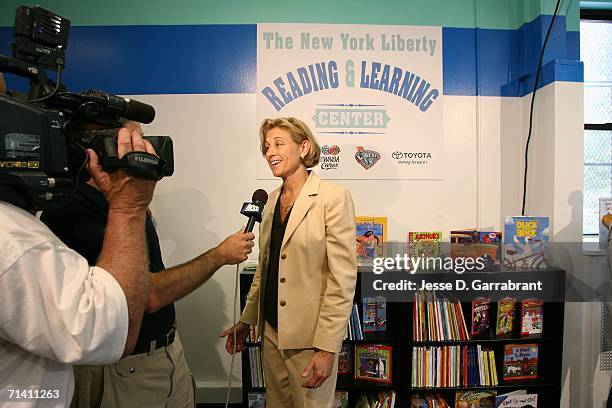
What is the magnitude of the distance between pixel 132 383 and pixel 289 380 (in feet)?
2.19

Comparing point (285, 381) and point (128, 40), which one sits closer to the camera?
point (285, 381)

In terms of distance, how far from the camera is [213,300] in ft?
8.81

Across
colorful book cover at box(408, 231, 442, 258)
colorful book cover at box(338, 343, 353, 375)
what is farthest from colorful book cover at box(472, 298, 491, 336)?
colorful book cover at box(338, 343, 353, 375)

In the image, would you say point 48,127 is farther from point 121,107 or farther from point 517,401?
point 517,401

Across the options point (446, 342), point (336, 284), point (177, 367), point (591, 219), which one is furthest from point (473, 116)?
point (177, 367)

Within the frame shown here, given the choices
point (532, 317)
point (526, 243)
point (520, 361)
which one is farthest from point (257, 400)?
point (526, 243)

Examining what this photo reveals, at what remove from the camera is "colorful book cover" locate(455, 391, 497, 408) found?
2332mm

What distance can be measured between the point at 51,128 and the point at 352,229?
1.15 meters

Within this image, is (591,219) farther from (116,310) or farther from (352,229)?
(116,310)

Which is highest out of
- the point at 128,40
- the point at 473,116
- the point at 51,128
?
the point at 128,40

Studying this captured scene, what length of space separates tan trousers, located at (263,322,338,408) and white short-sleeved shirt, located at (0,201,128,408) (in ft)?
3.34

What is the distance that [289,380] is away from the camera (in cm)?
160

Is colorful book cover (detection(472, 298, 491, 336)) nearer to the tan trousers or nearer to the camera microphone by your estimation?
the tan trousers

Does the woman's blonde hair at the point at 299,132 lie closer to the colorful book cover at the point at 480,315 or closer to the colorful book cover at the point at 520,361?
the colorful book cover at the point at 480,315
